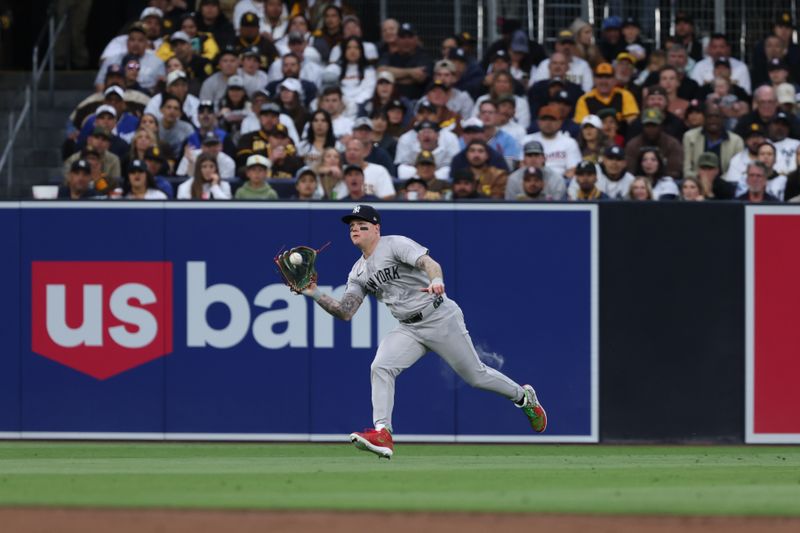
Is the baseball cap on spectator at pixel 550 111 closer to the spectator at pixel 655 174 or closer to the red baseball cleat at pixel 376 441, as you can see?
the spectator at pixel 655 174

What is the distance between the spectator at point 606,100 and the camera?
57.5 ft

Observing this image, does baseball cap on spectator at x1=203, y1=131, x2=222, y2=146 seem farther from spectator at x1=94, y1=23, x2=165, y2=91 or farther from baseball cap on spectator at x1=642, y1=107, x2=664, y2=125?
baseball cap on spectator at x1=642, y1=107, x2=664, y2=125

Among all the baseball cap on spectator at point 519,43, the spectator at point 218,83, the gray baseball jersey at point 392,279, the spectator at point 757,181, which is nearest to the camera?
the gray baseball jersey at point 392,279

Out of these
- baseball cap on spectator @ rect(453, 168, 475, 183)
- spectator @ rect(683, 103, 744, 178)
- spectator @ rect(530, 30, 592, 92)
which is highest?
spectator @ rect(530, 30, 592, 92)

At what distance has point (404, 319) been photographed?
1190cm

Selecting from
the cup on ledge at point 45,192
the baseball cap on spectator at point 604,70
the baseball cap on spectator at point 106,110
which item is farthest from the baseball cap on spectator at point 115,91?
the baseball cap on spectator at point 604,70

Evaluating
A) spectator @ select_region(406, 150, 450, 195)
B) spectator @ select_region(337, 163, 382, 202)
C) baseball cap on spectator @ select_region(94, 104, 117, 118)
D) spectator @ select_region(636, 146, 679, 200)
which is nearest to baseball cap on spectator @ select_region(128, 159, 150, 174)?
baseball cap on spectator @ select_region(94, 104, 117, 118)

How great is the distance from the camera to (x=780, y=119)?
16.7 metres

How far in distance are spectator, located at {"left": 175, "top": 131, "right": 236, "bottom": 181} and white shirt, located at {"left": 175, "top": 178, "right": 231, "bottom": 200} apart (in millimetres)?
349

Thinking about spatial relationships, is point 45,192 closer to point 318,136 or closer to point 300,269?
point 318,136

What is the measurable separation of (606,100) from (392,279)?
21.5 ft

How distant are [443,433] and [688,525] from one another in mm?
5953

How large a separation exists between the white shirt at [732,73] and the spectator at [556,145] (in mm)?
2601

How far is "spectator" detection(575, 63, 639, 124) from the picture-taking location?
1752 cm
